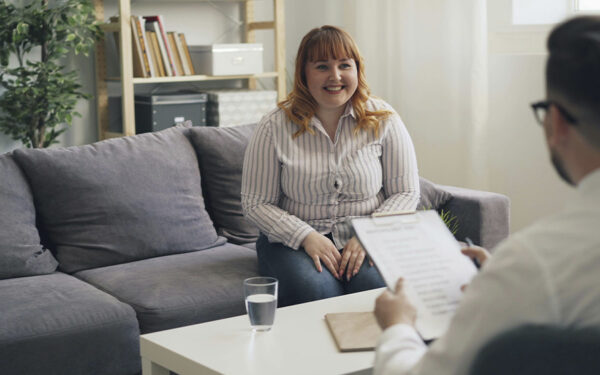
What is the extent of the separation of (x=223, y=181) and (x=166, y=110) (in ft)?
4.28

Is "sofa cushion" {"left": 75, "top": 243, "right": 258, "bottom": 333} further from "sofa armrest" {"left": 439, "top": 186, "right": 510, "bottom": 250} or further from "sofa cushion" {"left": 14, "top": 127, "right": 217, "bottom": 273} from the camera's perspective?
"sofa armrest" {"left": 439, "top": 186, "right": 510, "bottom": 250}

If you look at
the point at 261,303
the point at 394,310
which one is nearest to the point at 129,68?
the point at 261,303

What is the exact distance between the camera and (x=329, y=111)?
Result: 2492mm

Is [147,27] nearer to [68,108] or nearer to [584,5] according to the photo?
[68,108]

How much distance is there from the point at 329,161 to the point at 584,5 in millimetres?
1692

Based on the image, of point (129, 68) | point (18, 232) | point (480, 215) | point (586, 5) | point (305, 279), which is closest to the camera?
point (305, 279)

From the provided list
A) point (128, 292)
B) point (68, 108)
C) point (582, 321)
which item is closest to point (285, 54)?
point (68, 108)

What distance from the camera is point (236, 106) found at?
4184mm

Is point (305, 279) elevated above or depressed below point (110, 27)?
below

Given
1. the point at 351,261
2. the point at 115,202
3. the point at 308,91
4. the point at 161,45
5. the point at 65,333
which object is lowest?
the point at 65,333

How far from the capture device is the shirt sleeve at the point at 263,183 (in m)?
2.39

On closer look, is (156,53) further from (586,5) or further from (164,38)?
(586,5)

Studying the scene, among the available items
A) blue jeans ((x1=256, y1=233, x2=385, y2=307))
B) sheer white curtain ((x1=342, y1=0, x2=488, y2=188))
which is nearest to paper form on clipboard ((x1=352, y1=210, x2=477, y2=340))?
blue jeans ((x1=256, y1=233, x2=385, y2=307))

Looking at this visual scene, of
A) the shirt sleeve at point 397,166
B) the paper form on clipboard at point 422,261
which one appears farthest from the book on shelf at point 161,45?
the paper form on clipboard at point 422,261
